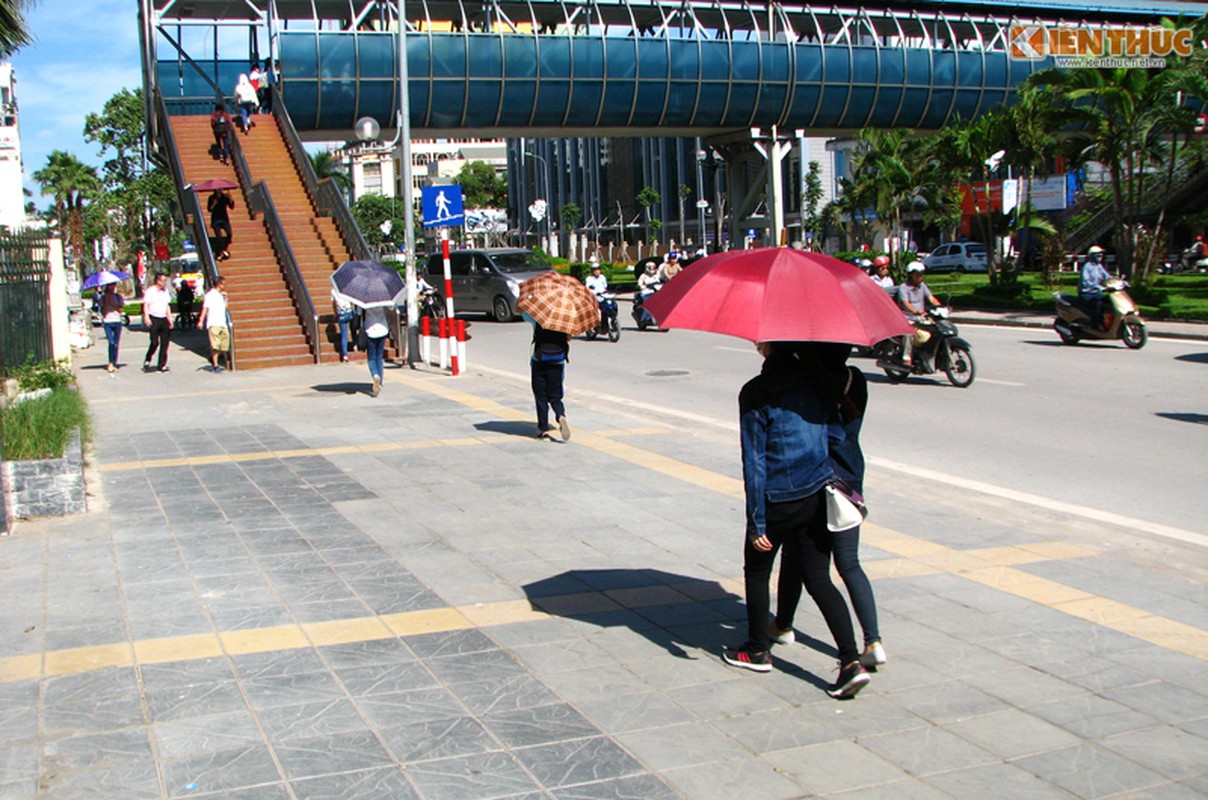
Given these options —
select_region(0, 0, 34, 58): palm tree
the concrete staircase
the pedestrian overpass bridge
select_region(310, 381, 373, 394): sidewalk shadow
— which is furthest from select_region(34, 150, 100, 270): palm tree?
select_region(0, 0, 34, 58): palm tree

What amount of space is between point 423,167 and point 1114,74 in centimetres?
15397

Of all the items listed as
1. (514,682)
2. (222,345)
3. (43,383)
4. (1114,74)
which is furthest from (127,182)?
(514,682)

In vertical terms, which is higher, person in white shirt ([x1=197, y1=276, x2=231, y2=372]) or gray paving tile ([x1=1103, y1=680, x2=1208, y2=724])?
person in white shirt ([x1=197, y1=276, x2=231, y2=372])

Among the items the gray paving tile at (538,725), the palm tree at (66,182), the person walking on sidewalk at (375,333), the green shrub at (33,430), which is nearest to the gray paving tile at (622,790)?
the gray paving tile at (538,725)

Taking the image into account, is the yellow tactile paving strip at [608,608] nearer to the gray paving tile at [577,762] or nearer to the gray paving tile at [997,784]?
the gray paving tile at [577,762]

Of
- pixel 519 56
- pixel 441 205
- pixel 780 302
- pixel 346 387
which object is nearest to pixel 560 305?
pixel 780 302

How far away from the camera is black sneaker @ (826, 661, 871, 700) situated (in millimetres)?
5047

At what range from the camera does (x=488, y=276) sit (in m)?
32.0

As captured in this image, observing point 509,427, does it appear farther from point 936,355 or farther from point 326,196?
point 326,196

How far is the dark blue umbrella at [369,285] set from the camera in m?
15.1

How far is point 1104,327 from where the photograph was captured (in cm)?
1978

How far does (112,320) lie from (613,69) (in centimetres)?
2396

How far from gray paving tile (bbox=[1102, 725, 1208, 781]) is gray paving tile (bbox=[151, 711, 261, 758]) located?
331cm

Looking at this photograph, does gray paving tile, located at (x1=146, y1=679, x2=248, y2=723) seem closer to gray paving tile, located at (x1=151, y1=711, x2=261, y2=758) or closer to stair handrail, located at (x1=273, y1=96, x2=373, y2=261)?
gray paving tile, located at (x1=151, y1=711, x2=261, y2=758)
